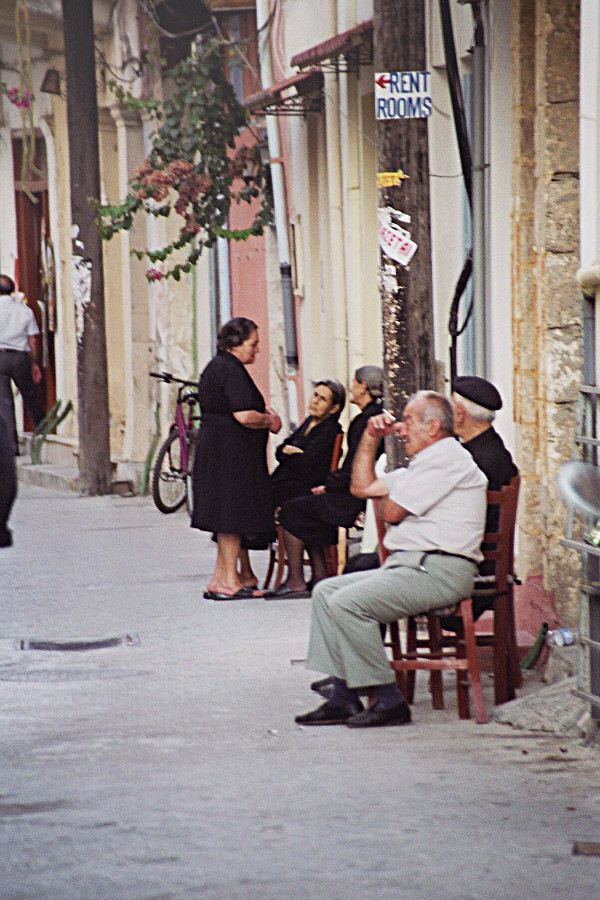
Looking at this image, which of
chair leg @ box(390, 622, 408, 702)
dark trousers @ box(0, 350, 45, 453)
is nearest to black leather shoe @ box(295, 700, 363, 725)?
chair leg @ box(390, 622, 408, 702)

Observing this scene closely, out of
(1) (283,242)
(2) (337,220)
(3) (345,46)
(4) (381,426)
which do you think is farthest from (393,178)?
(1) (283,242)

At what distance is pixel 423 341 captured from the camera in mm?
8508

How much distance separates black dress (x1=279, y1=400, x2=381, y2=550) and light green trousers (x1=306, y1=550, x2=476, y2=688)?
9.62 feet

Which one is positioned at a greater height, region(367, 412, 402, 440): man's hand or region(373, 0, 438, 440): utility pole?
region(373, 0, 438, 440): utility pole

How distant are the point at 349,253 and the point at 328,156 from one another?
0.94 meters

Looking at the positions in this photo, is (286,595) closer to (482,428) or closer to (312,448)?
(312,448)

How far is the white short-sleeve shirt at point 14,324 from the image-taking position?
1898cm

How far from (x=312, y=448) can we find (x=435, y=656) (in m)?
3.51

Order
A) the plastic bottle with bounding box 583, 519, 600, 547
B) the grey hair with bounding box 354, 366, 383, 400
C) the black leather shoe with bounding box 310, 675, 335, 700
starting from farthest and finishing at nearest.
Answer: the grey hair with bounding box 354, 366, 383, 400 → the black leather shoe with bounding box 310, 675, 335, 700 → the plastic bottle with bounding box 583, 519, 600, 547

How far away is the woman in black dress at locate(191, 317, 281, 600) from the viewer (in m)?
10.6

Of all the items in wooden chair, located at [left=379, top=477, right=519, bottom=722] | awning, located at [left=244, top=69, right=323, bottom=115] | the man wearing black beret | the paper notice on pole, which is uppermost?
awning, located at [left=244, top=69, right=323, bottom=115]

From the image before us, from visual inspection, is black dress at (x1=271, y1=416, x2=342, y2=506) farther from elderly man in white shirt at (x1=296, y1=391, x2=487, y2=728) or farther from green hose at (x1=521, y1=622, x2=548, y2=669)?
elderly man in white shirt at (x1=296, y1=391, x2=487, y2=728)

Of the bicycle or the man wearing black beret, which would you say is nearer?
the man wearing black beret

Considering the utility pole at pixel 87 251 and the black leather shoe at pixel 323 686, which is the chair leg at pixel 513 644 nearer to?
the black leather shoe at pixel 323 686
